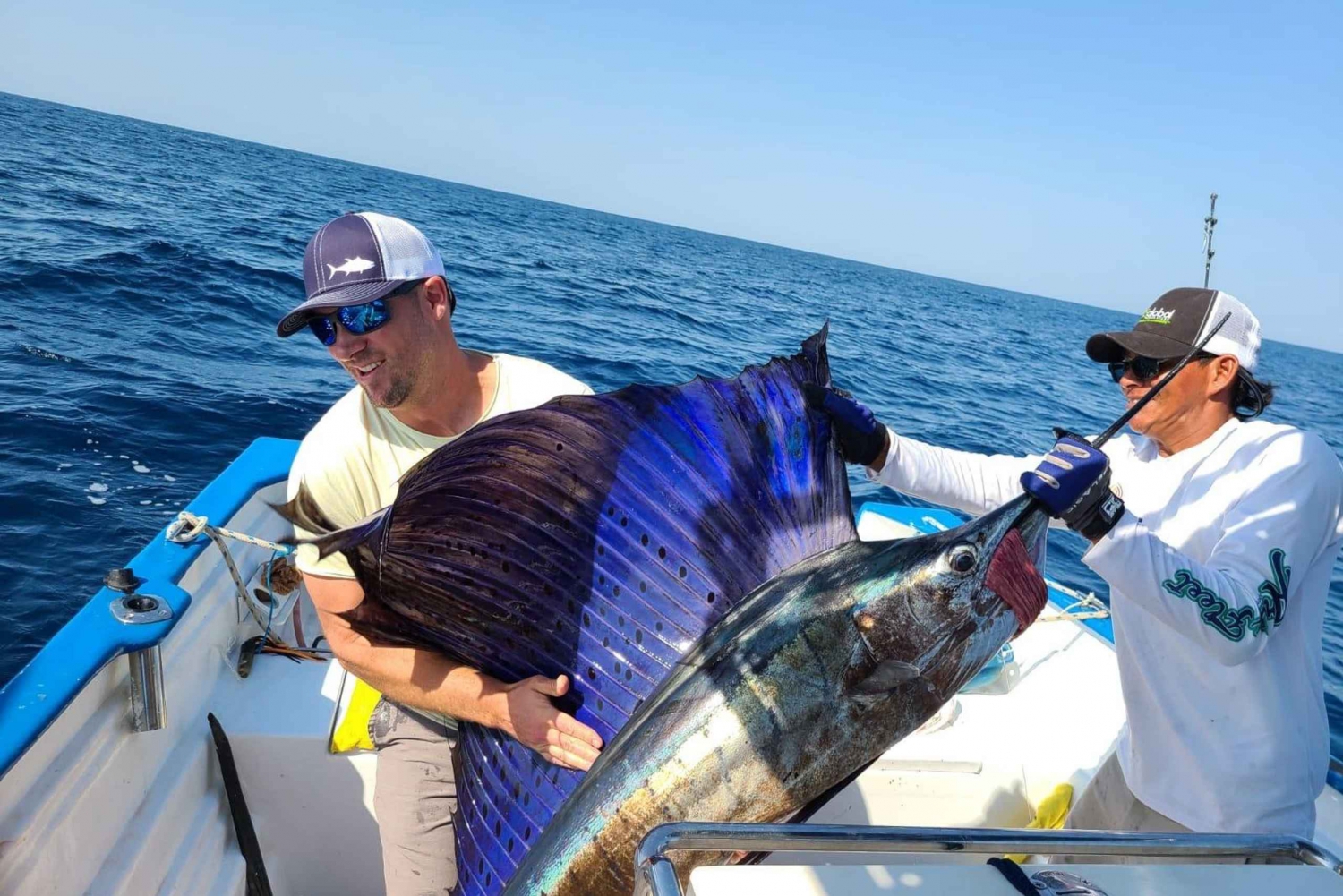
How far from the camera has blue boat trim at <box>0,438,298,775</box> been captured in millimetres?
1552

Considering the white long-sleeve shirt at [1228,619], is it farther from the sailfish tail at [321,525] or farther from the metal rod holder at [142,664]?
the metal rod holder at [142,664]

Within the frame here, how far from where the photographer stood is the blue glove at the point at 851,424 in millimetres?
1488

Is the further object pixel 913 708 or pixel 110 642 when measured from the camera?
pixel 110 642

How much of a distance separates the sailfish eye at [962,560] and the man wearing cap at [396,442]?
2.43 feet

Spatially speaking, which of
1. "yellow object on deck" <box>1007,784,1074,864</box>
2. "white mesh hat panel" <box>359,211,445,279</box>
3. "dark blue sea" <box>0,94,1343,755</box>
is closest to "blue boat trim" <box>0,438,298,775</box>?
"white mesh hat panel" <box>359,211,445,279</box>

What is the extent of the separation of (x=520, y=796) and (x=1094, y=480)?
45.9 inches

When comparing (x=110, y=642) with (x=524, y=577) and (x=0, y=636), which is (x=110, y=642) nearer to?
(x=524, y=577)

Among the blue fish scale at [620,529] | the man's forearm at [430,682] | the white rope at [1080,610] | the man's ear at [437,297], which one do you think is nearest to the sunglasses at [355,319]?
the man's ear at [437,297]

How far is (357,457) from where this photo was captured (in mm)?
1716

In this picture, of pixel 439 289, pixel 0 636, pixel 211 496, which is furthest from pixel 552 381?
pixel 0 636

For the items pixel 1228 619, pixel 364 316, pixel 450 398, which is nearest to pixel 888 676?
pixel 1228 619

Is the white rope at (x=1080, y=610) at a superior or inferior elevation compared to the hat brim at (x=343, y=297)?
inferior

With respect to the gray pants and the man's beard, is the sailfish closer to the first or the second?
the gray pants

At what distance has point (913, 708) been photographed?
127 centimetres
